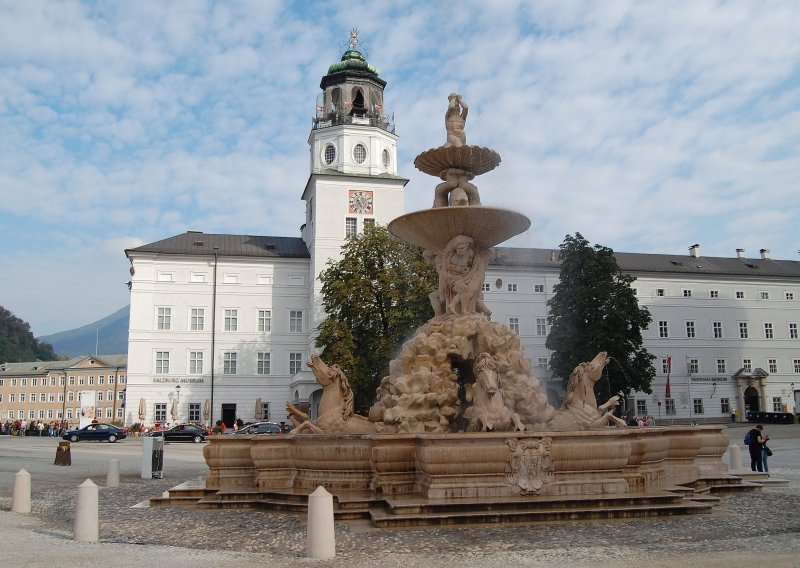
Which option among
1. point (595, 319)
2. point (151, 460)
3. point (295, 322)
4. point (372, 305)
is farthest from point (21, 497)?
point (295, 322)

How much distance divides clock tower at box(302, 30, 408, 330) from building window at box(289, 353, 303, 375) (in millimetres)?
3352

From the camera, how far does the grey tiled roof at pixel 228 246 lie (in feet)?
198

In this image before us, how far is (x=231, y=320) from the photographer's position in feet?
198

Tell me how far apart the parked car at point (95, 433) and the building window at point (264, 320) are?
58.2 feet

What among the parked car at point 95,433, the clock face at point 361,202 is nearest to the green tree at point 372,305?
the parked car at point 95,433

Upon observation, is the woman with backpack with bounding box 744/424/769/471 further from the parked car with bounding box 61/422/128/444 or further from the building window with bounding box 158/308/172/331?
the building window with bounding box 158/308/172/331

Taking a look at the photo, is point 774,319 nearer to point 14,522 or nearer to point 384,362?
point 384,362

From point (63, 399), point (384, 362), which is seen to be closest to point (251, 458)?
point (384, 362)

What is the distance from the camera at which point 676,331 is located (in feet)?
215

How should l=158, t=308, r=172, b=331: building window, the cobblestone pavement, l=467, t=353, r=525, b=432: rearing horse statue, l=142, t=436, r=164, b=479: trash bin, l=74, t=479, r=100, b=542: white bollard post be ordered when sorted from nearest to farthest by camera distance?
1. the cobblestone pavement
2. l=74, t=479, r=100, b=542: white bollard post
3. l=467, t=353, r=525, b=432: rearing horse statue
4. l=142, t=436, r=164, b=479: trash bin
5. l=158, t=308, r=172, b=331: building window

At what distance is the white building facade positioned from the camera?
58.3 meters

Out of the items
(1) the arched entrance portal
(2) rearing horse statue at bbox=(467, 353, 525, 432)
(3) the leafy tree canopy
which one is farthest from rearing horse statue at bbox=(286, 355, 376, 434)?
(3) the leafy tree canopy

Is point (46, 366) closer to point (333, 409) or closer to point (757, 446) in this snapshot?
point (333, 409)

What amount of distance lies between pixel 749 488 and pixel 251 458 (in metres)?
8.31
